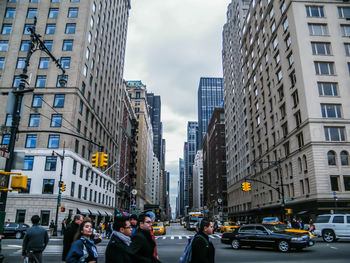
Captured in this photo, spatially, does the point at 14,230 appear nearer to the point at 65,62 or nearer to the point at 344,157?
the point at 65,62

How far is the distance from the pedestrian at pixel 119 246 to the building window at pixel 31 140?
39378 mm

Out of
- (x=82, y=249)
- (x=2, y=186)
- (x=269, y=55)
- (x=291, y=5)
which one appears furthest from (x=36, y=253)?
(x=269, y=55)

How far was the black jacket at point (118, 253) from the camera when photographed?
4.35m

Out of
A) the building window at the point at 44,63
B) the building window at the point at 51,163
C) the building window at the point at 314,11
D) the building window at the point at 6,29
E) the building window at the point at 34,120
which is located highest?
the building window at the point at 314,11

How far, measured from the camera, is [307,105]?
3753 cm

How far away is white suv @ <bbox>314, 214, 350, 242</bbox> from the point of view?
21.0m

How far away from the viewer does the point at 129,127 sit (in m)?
91.5

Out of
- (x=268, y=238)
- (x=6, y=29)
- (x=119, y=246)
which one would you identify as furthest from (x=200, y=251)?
(x=6, y=29)

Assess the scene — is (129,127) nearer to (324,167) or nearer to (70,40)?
(70,40)

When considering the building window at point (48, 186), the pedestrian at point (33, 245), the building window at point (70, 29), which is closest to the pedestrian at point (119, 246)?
the pedestrian at point (33, 245)

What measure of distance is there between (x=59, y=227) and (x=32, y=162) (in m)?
9.59

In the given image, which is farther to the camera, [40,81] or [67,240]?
[40,81]

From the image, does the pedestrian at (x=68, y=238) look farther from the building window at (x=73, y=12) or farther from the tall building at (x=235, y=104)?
the tall building at (x=235, y=104)

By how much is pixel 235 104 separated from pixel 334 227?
6495cm
